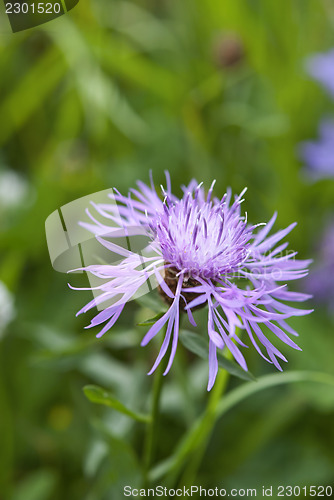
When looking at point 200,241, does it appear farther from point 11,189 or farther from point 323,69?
point 323,69

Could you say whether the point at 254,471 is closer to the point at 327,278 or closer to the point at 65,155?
the point at 327,278

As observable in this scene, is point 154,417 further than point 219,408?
No

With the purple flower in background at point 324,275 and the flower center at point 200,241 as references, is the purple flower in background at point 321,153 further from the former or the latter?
the flower center at point 200,241

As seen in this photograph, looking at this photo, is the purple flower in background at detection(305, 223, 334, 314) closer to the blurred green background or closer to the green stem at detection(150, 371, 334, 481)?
the blurred green background

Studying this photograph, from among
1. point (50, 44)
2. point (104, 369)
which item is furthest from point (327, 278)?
point (50, 44)

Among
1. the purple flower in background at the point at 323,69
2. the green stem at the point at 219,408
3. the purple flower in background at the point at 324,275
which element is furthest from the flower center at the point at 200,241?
the purple flower in background at the point at 323,69

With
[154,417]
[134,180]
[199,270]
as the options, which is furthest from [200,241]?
[134,180]
